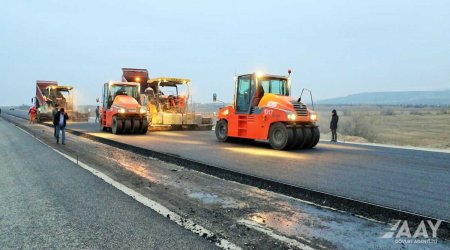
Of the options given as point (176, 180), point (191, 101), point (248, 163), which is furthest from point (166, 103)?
point (176, 180)

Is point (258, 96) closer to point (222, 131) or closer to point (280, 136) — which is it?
point (280, 136)

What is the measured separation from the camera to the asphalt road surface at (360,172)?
5580mm

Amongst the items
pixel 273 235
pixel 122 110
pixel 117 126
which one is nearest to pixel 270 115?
pixel 273 235

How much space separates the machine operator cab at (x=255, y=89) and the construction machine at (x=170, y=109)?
330 inches

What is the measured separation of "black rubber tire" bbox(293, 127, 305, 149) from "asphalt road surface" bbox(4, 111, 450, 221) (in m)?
0.56

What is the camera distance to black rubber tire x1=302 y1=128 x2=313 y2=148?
12234mm

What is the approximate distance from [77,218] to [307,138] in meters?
9.16

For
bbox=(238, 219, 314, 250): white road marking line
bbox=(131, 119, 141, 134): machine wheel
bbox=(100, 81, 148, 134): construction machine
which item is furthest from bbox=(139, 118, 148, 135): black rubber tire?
bbox=(238, 219, 314, 250): white road marking line

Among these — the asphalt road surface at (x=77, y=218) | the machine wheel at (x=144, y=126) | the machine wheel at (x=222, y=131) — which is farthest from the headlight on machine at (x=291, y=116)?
the machine wheel at (x=144, y=126)

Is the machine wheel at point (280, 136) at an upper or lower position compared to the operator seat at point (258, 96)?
lower

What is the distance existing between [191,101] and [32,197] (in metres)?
16.7

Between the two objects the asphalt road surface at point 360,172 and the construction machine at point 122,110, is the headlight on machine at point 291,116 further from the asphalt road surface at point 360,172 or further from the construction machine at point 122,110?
the construction machine at point 122,110

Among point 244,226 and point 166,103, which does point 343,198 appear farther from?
point 166,103

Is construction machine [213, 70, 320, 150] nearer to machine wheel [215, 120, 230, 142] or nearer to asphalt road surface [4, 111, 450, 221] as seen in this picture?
machine wheel [215, 120, 230, 142]
